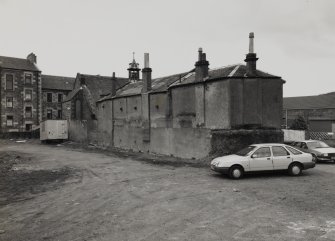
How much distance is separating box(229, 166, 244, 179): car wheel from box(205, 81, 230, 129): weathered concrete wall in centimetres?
556

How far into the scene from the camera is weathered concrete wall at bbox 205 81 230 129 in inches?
745

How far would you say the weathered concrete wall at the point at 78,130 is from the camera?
38278 millimetres

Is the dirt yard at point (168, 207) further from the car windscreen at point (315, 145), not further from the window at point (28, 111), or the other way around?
the window at point (28, 111)

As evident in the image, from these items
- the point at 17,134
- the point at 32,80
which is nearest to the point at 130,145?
the point at 17,134

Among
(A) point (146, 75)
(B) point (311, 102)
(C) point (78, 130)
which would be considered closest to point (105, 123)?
(C) point (78, 130)

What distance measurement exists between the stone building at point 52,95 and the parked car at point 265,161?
48885 mm

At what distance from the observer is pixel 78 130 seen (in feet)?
130

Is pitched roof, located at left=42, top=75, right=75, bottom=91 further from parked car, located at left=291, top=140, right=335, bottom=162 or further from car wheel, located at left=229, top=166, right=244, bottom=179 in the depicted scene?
car wheel, located at left=229, top=166, right=244, bottom=179

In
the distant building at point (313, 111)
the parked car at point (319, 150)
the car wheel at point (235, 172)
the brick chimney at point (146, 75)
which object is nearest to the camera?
the car wheel at point (235, 172)

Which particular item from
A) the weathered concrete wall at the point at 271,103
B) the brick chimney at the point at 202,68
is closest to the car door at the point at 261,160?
the weathered concrete wall at the point at 271,103

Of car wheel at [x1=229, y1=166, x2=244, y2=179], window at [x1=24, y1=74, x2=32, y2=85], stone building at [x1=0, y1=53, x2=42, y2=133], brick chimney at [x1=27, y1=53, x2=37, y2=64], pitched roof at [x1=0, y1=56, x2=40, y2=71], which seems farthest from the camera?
brick chimney at [x1=27, y1=53, x2=37, y2=64]

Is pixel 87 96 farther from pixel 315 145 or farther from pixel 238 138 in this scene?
pixel 315 145

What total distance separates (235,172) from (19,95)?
46565 mm

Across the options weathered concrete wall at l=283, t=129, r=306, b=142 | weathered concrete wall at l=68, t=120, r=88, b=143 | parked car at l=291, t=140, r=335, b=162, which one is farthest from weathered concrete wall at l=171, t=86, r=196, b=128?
weathered concrete wall at l=68, t=120, r=88, b=143
